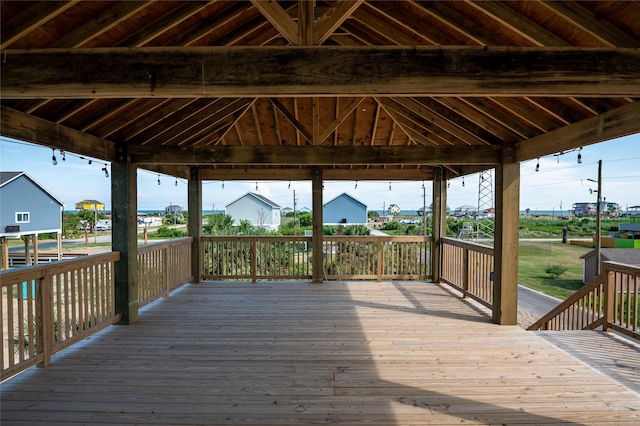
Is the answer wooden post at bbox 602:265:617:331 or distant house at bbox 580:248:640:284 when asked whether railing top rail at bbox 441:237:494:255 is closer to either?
wooden post at bbox 602:265:617:331

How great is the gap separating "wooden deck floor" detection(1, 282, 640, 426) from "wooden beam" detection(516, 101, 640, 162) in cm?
227

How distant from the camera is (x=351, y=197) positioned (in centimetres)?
2017

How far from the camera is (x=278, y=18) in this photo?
2.08m

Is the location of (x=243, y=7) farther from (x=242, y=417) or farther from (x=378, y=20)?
(x=242, y=417)

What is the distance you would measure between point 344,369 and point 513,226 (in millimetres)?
3124

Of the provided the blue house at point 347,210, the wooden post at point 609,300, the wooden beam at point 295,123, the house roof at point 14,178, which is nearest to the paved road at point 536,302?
the wooden post at point 609,300

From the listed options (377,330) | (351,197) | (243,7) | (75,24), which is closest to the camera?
(75,24)

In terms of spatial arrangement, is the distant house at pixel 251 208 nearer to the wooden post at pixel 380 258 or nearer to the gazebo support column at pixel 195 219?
the gazebo support column at pixel 195 219

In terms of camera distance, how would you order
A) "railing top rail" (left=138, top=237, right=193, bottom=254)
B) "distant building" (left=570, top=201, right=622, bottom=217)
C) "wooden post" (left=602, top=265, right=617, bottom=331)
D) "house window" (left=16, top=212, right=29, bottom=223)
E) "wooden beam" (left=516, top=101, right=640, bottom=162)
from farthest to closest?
"distant building" (left=570, top=201, right=622, bottom=217) → "house window" (left=16, top=212, right=29, bottom=223) → "railing top rail" (left=138, top=237, right=193, bottom=254) → "wooden post" (left=602, top=265, right=617, bottom=331) → "wooden beam" (left=516, top=101, right=640, bottom=162)

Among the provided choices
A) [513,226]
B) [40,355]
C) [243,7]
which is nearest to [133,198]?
[40,355]

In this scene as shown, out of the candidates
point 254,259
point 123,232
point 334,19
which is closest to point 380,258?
point 254,259

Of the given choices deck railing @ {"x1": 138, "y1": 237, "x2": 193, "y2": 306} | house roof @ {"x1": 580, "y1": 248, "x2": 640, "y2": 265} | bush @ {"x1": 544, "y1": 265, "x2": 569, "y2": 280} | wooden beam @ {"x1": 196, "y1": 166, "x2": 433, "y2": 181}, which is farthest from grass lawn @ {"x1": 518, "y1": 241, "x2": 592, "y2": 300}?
deck railing @ {"x1": 138, "y1": 237, "x2": 193, "y2": 306}

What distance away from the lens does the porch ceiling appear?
7.02ft

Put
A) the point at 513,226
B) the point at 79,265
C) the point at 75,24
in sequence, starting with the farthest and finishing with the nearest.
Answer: the point at 513,226 → the point at 79,265 → the point at 75,24
